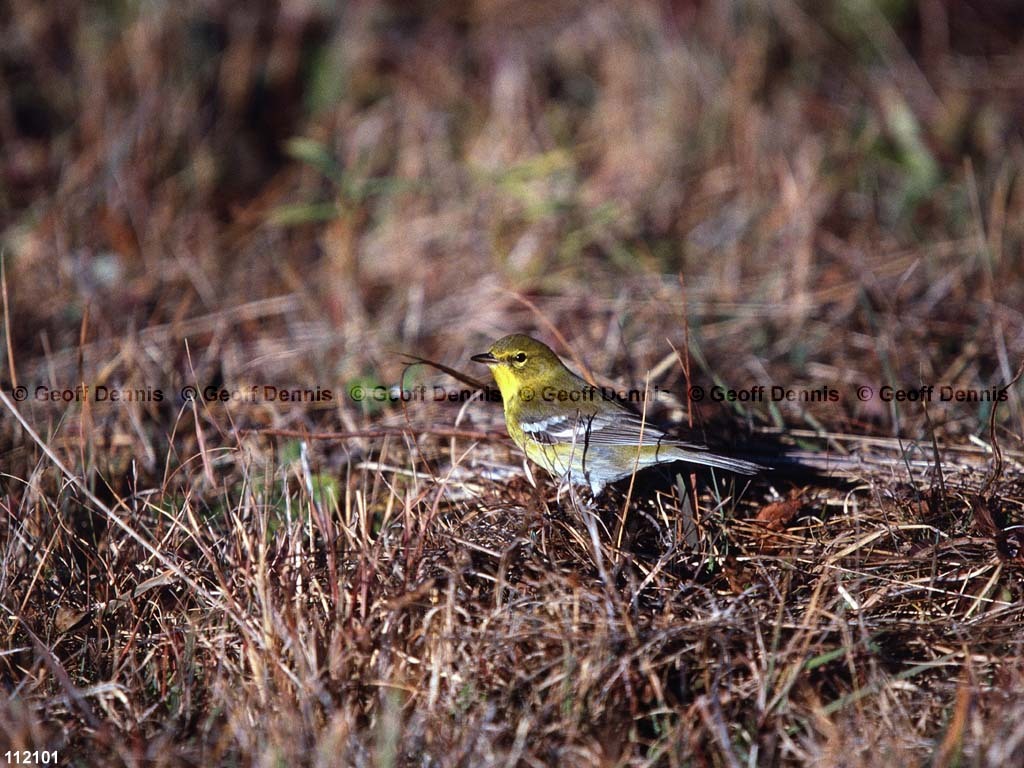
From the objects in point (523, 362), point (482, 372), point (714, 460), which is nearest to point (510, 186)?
point (482, 372)

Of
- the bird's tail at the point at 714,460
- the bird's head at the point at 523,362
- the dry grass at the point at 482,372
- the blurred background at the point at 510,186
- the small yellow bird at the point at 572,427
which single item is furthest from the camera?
the blurred background at the point at 510,186

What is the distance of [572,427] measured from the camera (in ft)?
11.2

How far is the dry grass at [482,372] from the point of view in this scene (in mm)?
2441

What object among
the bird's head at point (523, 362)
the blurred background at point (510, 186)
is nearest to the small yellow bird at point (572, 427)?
the bird's head at point (523, 362)

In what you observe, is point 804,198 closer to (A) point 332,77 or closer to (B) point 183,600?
(A) point 332,77

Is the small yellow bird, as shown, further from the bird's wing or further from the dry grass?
the dry grass

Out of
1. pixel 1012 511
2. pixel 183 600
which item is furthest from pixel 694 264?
pixel 183 600

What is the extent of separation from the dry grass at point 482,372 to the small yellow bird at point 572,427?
0.16m

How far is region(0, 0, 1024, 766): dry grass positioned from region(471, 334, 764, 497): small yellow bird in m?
0.16

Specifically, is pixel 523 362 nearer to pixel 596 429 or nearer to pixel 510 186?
pixel 596 429

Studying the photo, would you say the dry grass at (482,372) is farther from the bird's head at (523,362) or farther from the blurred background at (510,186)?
the bird's head at (523,362)

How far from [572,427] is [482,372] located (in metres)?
1.05

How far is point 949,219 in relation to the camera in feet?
17.2

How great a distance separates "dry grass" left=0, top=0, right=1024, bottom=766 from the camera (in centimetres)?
244
